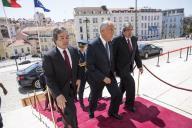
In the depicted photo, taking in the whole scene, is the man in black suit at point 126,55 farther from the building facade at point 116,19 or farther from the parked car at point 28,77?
the building facade at point 116,19

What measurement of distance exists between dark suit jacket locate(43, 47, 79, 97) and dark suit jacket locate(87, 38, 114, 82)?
59 cm

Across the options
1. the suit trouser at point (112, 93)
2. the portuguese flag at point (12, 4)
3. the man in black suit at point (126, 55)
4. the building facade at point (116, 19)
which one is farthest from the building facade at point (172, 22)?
the suit trouser at point (112, 93)

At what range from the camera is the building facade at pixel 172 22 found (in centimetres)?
7119

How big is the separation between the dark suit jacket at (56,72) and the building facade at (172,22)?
248 feet

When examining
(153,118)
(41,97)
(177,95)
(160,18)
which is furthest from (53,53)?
(160,18)

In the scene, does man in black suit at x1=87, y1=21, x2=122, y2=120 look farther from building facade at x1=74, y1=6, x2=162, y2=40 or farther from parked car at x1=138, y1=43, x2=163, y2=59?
building facade at x1=74, y1=6, x2=162, y2=40

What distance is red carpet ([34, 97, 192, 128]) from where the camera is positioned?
11.0ft

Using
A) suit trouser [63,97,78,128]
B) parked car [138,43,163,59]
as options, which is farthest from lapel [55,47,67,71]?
parked car [138,43,163,59]

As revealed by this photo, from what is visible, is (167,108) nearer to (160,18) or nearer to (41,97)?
(41,97)

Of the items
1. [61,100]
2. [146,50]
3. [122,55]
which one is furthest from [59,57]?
[146,50]

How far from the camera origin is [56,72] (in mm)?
2605

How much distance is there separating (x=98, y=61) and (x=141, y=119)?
1.48 m

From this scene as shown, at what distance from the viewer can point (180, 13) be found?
7062 centimetres

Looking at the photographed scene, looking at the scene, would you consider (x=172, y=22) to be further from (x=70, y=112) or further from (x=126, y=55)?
(x=70, y=112)
